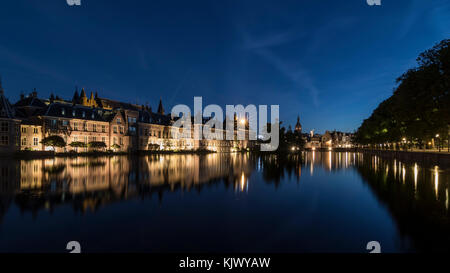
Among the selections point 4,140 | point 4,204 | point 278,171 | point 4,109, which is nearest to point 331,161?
point 278,171

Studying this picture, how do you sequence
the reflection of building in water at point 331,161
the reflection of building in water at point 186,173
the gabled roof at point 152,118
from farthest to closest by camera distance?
1. the gabled roof at point 152,118
2. the reflection of building in water at point 331,161
3. the reflection of building in water at point 186,173

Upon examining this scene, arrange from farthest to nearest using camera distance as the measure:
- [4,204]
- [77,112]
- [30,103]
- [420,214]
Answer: [77,112], [30,103], [4,204], [420,214]

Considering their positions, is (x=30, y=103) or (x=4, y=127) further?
(x=30, y=103)

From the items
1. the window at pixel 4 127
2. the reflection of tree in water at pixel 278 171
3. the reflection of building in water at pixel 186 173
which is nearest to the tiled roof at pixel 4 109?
the window at pixel 4 127

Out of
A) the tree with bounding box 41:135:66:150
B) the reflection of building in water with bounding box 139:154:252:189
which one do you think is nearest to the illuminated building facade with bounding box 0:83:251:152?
the tree with bounding box 41:135:66:150

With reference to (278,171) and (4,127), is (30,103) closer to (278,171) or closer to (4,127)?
(4,127)

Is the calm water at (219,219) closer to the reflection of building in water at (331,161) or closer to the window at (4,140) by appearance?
the reflection of building in water at (331,161)

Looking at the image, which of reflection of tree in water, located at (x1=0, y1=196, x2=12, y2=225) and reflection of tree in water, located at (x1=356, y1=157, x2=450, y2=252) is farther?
reflection of tree in water, located at (x1=0, y1=196, x2=12, y2=225)

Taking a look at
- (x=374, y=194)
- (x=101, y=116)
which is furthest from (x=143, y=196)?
(x=101, y=116)

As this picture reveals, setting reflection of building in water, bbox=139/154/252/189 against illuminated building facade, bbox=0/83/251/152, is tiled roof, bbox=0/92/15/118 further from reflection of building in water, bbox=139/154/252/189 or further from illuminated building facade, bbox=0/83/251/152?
reflection of building in water, bbox=139/154/252/189

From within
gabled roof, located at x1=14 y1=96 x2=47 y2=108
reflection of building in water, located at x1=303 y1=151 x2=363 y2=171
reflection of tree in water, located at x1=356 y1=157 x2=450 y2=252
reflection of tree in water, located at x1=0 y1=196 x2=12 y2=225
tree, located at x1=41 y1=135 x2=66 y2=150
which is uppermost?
gabled roof, located at x1=14 y1=96 x2=47 y2=108

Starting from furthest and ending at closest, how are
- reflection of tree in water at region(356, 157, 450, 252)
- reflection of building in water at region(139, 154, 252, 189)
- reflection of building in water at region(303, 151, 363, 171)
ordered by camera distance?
1. reflection of building in water at region(303, 151, 363, 171)
2. reflection of building in water at region(139, 154, 252, 189)
3. reflection of tree in water at region(356, 157, 450, 252)

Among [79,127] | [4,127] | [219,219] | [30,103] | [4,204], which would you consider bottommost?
[219,219]
